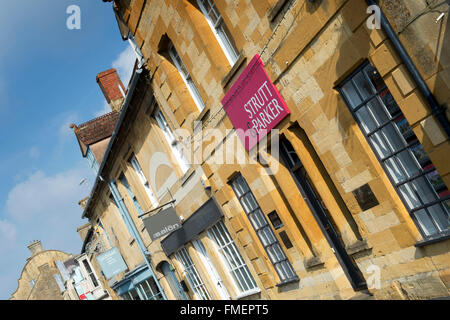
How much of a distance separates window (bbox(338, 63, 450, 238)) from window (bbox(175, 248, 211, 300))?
31.6ft

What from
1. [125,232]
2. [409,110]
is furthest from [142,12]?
[125,232]

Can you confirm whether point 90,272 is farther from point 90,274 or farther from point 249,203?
point 249,203

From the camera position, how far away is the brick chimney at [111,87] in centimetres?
2552

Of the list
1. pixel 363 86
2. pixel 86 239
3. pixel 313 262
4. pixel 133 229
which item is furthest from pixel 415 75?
pixel 86 239

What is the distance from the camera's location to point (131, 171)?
18062mm

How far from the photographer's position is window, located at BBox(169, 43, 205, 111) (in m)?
11.8

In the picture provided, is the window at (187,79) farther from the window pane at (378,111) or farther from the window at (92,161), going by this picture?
the window at (92,161)

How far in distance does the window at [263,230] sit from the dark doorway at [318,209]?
163cm

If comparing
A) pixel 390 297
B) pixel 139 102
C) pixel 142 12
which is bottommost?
pixel 390 297

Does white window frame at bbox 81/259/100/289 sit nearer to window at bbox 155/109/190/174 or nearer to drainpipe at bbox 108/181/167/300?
drainpipe at bbox 108/181/167/300

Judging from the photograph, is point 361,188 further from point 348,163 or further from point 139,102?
point 139,102

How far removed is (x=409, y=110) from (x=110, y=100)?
72.6ft

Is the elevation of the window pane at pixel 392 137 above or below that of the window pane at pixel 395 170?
above

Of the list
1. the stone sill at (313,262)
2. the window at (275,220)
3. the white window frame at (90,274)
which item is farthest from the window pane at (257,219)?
the white window frame at (90,274)
